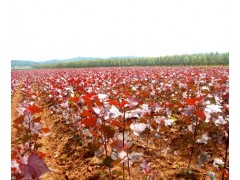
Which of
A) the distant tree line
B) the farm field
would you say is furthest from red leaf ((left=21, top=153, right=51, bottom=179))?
the distant tree line

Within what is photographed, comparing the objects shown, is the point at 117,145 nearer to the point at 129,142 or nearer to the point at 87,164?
the point at 129,142

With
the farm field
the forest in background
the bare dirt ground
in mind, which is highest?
the forest in background

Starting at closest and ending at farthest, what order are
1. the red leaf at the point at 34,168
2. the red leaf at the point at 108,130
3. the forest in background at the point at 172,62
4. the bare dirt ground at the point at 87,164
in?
the red leaf at the point at 34,168 < the red leaf at the point at 108,130 < the bare dirt ground at the point at 87,164 < the forest in background at the point at 172,62

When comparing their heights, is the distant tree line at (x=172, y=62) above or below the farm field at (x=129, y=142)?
above

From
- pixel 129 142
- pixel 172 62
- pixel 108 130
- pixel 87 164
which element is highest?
pixel 172 62

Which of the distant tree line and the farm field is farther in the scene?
the distant tree line

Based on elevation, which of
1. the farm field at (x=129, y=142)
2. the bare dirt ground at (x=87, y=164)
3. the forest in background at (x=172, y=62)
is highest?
the forest in background at (x=172, y=62)

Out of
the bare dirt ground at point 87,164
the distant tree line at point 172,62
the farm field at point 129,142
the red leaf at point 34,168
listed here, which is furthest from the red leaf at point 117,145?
the distant tree line at point 172,62

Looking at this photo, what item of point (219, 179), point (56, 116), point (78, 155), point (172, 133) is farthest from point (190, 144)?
point (56, 116)

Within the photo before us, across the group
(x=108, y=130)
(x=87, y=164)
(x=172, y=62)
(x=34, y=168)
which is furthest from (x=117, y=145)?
(x=172, y=62)

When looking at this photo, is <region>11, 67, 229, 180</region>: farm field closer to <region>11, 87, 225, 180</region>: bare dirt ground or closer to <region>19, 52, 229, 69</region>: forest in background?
<region>11, 87, 225, 180</region>: bare dirt ground

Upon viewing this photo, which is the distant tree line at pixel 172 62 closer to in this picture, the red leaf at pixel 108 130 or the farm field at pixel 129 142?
the farm field at pixel 129 142

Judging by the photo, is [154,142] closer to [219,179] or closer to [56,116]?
[219,179]

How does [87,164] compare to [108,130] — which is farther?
[87,164]
